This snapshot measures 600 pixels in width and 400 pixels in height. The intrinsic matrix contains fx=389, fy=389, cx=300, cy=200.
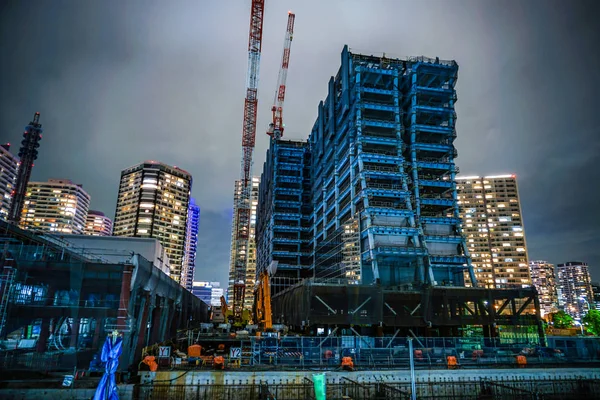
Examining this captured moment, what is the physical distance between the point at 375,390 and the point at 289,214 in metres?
97.1

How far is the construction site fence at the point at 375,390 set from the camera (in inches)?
925

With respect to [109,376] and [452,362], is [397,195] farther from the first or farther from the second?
[109,376]

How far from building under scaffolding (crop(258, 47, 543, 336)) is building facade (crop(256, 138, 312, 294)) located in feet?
55.0

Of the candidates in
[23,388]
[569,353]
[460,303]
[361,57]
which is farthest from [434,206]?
[23,388]

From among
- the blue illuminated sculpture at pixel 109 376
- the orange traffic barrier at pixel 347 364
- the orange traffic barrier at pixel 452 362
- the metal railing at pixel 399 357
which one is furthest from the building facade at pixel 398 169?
the blue illuminated sculpture at pixel 109 376

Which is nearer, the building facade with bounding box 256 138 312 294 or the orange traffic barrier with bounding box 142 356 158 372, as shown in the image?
the orange traffic barrier with bounding box 142 356 158 372

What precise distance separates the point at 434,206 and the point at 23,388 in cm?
7955

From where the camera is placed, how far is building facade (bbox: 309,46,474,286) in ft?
250

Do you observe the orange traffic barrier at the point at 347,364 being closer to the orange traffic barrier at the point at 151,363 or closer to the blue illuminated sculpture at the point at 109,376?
the orange traffic barrier at the point at 151,363

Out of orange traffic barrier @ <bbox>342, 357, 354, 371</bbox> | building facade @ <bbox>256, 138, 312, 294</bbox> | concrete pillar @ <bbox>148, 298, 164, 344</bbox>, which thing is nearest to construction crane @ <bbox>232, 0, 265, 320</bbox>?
building facade @ <bbox>256, 138, 312, 294</bbox>

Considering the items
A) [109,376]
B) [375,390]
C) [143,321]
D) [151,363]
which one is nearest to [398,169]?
[375,390]

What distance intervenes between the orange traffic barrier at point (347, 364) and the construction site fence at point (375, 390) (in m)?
1.11

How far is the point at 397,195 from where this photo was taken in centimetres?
7812

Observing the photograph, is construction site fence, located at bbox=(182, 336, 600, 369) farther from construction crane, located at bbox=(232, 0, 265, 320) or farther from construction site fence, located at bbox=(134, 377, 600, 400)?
construction crane, located at bbox=(232, 0, 265, 320)
